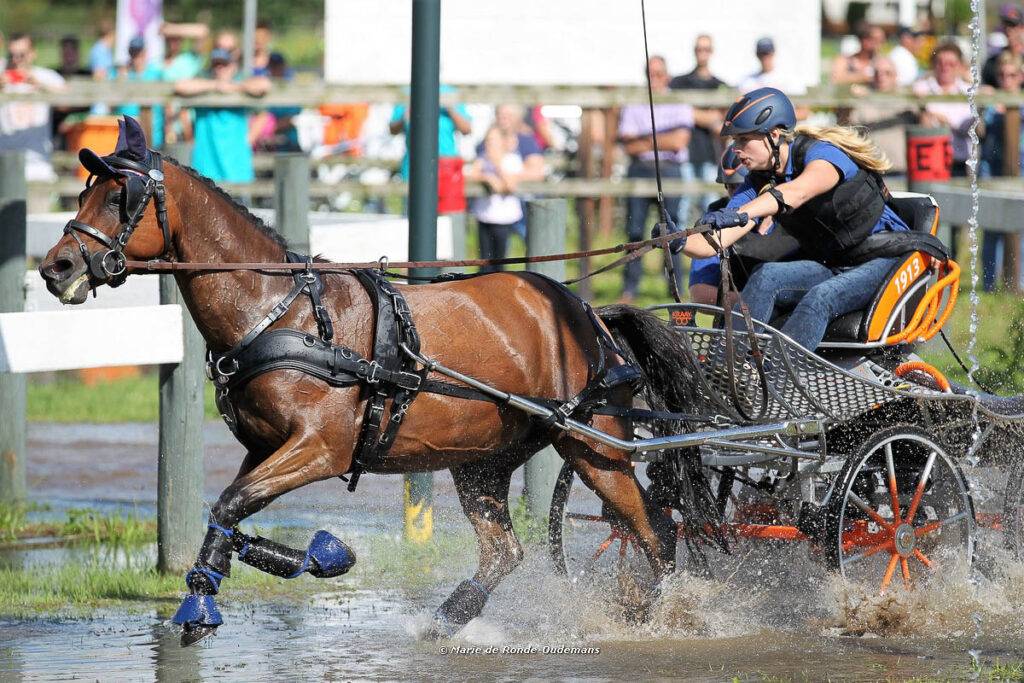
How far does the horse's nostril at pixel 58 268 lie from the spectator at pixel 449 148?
408 cm

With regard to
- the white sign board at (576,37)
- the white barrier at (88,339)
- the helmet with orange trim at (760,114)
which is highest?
the white sign board at (576,37)

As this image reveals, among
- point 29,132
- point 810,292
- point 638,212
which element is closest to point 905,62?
point 638,212

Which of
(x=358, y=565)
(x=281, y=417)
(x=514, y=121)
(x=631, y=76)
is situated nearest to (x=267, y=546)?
(x=281, y=417)

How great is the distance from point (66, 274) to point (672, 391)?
257cm

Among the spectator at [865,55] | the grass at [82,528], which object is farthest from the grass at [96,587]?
the spectator at [865,55]

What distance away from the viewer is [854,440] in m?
6.99

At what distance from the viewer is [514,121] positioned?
14148 millimetres

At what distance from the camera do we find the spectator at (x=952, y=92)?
46.4 ft

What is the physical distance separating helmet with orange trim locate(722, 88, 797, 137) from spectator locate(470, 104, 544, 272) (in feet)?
20.9

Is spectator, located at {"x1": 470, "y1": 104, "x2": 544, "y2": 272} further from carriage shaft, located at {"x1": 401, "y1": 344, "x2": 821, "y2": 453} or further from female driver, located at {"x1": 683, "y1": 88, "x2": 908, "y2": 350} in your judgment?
carriage shaft, located at {"x1": 401, "y1": 344, "x2": 821, "y2": 453}

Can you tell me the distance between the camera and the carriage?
645 centimetres

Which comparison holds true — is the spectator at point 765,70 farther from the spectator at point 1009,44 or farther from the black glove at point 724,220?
the black glove at point 724,220

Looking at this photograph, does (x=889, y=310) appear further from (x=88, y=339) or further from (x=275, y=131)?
(x=275, y=131)

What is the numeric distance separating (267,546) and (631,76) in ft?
38.3
